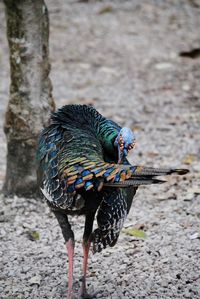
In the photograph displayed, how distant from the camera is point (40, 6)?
522 centimetres

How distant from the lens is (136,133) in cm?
754

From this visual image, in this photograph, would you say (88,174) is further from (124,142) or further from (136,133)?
(136,133)

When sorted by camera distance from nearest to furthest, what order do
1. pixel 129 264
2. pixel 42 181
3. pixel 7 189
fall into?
pixel 42 181, pixel 129 264, pixel 7 189

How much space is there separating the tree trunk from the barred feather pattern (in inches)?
69.3

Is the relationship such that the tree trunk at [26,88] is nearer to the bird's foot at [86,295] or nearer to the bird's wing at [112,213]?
the bird's foot at [86,295]

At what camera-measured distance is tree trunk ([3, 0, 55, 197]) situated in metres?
5.22

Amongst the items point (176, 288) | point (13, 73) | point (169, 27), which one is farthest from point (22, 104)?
point (169, 27)

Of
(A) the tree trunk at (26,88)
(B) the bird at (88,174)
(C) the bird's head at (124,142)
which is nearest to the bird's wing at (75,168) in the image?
(B) the bird at (88,174)

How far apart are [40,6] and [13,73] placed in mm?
646

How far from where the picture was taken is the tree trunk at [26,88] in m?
5.22

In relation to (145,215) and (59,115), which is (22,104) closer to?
(59,115)

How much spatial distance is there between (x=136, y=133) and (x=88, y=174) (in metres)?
4.08

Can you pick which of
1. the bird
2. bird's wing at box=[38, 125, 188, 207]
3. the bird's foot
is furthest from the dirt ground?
bird's wing at box=[38, 125, 188, 207]

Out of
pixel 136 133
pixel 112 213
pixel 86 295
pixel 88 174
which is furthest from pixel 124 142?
pixel 136 133
